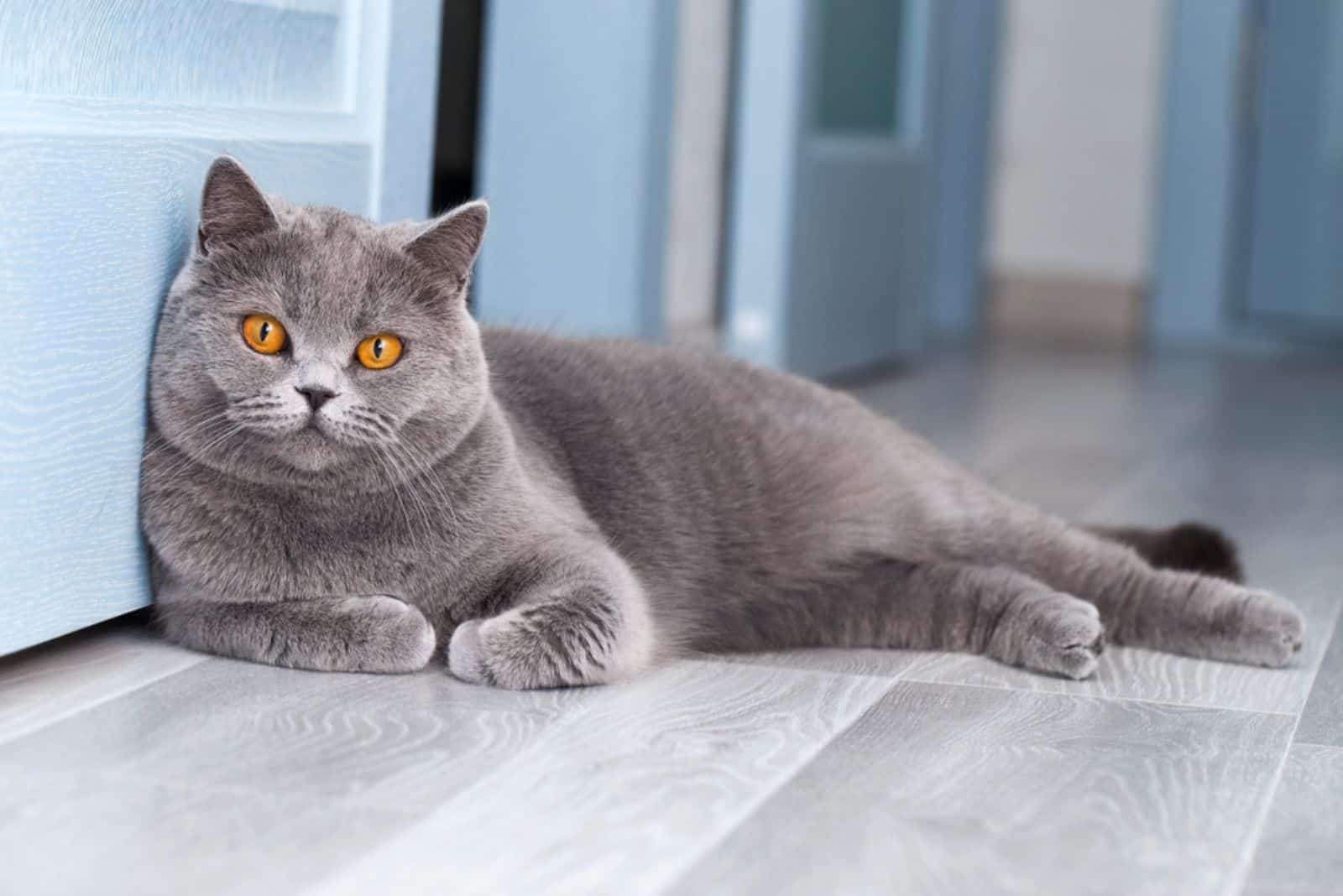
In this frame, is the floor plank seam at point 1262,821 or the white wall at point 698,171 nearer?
the floor plank seam at point 1262,821

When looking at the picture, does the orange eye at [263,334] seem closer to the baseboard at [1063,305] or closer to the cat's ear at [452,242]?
the cat's ear at [452,242]

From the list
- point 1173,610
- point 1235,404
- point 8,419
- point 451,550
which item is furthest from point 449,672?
point 1235,404

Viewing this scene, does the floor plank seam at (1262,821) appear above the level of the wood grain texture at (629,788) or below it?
above

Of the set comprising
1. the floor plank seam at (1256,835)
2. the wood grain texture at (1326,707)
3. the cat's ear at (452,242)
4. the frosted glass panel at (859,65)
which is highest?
the frosted glass panel at (859,65)

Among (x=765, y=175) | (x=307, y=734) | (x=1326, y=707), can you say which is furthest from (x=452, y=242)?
(x=765, y=175)

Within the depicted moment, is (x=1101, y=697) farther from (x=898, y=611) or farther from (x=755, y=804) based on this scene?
(x=755, y=804)

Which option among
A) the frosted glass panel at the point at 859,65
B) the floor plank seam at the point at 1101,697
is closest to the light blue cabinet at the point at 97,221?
the floor plank seam at the point at 1101,697

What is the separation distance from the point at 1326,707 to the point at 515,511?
0.76 m

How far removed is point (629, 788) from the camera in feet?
4.21

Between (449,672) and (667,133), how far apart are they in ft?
5.93

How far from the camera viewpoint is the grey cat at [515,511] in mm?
1479

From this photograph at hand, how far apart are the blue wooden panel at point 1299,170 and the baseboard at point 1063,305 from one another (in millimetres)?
412

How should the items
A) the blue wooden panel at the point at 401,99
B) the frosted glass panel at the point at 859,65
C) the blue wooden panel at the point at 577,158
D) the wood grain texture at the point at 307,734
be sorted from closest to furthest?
the wood grain texture at the point at 307,734 < the blue wooden panel at the point at 401,99 < the blue wooden panel at the point at 577,158 < the frosted glass panel at the point at 859,65

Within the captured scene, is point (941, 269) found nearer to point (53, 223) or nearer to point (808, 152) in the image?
point (808, 152)
